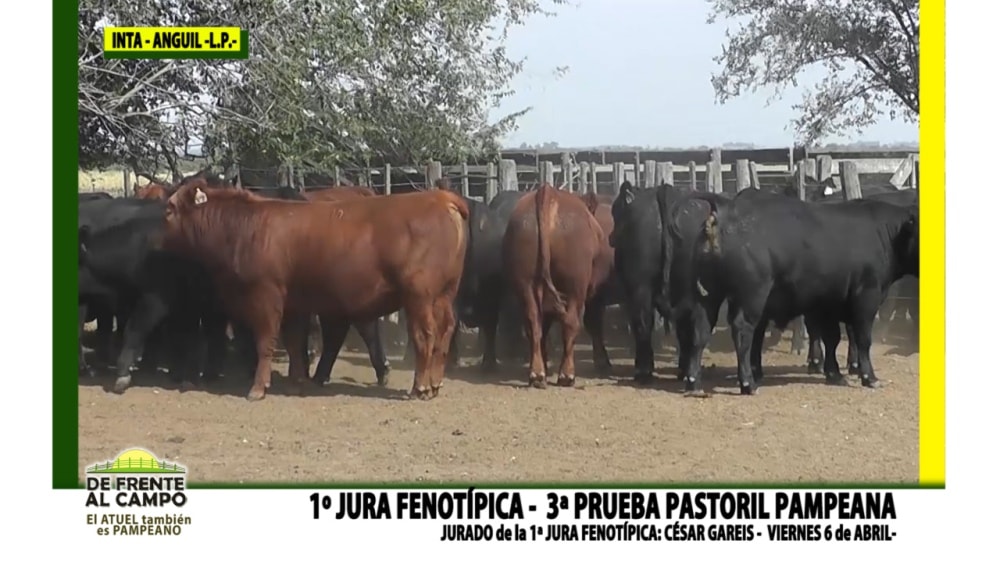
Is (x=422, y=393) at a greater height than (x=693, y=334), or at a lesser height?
lesser

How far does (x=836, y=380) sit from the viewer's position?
10.1 metres

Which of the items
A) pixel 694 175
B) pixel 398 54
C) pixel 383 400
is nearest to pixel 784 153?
pixel 694 175

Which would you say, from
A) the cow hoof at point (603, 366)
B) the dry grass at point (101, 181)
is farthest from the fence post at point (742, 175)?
the dry grass at point (101, 181)

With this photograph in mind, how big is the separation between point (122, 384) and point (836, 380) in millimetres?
5240

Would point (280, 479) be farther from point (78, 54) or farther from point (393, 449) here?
point (78, 54)

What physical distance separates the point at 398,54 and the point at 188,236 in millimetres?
2182

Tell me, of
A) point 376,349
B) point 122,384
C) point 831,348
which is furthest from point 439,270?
point 831,348

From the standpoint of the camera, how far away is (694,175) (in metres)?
12.3

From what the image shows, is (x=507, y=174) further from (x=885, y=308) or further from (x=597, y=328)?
(x=885, y=308)

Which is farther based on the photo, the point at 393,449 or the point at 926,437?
the point at 393,449

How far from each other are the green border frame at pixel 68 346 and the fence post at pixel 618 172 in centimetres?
544

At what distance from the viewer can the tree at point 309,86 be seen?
8.77 m

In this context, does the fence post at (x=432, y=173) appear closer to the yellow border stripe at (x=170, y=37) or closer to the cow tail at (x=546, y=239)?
the cow tail at (x=546, y=239)

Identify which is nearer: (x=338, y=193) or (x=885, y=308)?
(x=338, y=193)
